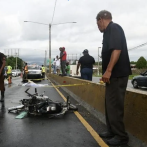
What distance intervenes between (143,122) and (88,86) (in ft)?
14.7

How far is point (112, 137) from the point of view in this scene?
4.87 metres

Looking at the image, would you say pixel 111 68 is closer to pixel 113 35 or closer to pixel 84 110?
pixel 113 35

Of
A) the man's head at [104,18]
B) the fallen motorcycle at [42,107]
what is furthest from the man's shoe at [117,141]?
the fallen motorcycle at [42,107]

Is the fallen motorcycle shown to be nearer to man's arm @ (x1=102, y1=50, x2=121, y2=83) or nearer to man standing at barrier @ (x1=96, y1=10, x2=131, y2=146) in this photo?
man standing at barrier @ (x1=96, y1=10, x2=131, y2=146)

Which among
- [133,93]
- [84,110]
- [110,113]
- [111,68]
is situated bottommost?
[84,110]

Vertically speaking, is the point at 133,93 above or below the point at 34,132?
above

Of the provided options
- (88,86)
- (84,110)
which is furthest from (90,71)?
(84,110)

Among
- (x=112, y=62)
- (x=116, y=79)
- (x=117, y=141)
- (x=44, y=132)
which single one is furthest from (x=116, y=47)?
(x=44, y=132)

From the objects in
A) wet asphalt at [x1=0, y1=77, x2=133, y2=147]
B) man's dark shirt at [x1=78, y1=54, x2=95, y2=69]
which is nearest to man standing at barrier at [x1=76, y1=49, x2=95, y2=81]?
man's dark shirt at [x1=78, y1=54, x2=95, y2=69]

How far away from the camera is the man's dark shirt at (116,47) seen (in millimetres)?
4367

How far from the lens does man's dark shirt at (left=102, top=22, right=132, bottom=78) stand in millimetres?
4367

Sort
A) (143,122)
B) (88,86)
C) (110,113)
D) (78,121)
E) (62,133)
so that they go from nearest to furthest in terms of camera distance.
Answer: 1. (143,122)
2. (110,113)
3. (62,133)
4. (78,121)
5. (88,86)

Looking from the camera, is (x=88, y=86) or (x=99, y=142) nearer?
(x=99, y=142)

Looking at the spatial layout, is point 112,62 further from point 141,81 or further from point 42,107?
point 141,81
